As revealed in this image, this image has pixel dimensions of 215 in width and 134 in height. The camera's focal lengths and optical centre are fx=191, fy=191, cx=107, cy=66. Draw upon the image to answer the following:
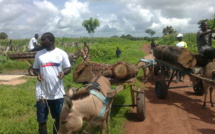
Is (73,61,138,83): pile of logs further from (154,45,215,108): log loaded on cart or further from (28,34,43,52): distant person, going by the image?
(28,34,43,52): distant person

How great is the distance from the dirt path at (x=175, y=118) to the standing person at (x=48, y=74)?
2.35m

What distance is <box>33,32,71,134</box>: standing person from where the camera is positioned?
11.5 feet

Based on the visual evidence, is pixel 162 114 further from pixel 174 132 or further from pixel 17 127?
pixel 17 127

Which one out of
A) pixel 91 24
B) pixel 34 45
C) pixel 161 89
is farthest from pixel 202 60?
pixel 91 24

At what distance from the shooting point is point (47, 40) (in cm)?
349

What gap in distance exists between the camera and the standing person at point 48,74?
3.51m

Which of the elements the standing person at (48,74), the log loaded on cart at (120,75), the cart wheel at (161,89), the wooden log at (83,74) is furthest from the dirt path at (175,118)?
the standing person at (48,74)

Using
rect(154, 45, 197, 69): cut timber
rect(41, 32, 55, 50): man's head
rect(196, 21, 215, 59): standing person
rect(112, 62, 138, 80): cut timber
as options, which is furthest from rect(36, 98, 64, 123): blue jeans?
rect(196, 21, 215, 59): standing person

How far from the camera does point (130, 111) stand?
6285 mm

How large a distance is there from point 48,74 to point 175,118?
401cm

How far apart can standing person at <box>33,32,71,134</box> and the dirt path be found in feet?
7.70

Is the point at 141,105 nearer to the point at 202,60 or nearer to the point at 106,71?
the point at 106,71

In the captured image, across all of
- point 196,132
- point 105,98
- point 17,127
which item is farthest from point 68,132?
point 196,132

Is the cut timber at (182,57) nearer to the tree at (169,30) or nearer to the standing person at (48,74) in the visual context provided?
the standing person at (48,74)
